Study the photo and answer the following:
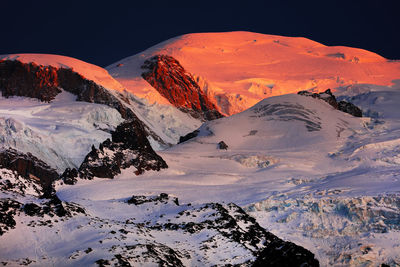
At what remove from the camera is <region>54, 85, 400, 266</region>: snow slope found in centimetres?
11969

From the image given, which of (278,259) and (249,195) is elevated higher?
(278,259)

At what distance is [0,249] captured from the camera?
273ft

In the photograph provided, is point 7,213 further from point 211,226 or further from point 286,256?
point 286,256

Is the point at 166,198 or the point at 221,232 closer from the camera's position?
the point at 221,232

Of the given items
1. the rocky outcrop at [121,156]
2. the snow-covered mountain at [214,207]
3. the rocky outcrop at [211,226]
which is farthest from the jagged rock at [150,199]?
the rocky outcrop at [121,156]

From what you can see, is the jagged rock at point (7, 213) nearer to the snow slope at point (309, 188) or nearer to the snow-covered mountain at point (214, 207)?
the snow-covered mountain at point (214, 207)

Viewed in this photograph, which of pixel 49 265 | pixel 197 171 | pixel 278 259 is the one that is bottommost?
pixel 197 171

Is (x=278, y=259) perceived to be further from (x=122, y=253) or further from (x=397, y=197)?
(x=397, y=197)

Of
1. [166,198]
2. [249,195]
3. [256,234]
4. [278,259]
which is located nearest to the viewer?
[278,259]

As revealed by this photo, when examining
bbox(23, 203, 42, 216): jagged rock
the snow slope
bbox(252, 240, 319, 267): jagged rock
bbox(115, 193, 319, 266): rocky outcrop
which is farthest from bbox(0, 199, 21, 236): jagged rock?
bbox(252, 240, 319, 267): jagged rock

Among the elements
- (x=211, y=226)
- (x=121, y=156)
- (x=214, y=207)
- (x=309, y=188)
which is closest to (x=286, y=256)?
(x=211, y=226)

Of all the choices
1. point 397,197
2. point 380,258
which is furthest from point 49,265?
point 397,197

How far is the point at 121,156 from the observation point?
160 metres

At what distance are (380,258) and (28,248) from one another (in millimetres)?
51082
